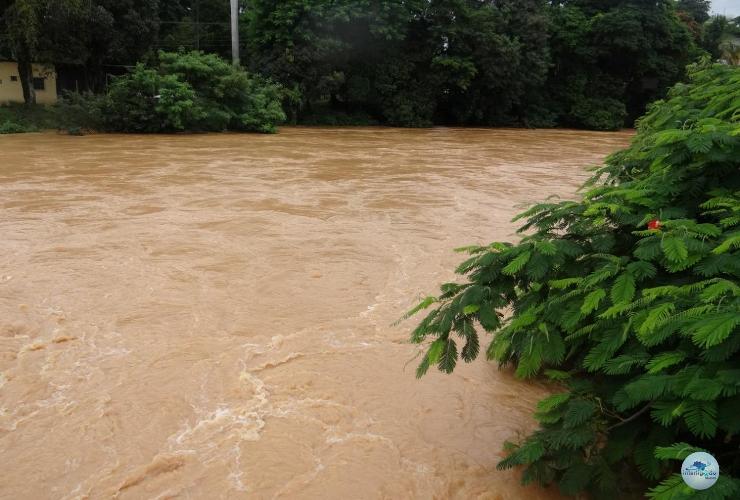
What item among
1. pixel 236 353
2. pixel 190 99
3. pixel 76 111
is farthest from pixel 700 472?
pixel 76 111

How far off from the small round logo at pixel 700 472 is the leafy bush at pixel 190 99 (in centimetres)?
2239

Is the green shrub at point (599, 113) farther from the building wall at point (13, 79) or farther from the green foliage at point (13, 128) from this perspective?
the green foliage at point (13, 128)

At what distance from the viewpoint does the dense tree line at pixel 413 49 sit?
2456 centimetres

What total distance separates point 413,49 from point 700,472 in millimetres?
31875

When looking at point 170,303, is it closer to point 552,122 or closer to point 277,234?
point 277,234

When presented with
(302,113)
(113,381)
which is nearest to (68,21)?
(302,113)

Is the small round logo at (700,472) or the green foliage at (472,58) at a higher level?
the green foliage at (472,58)

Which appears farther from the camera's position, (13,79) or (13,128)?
(13,79)

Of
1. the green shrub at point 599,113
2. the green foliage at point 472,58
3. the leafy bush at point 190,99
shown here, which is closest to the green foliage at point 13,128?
the leafy bush at point 190,99

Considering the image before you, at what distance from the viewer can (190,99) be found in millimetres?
23078

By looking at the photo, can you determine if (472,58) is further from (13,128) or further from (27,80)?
(13,128)

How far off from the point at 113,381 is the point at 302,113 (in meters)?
27.8

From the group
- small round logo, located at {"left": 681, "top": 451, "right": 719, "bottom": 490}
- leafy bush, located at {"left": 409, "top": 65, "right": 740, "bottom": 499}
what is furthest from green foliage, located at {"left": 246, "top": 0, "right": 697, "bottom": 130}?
small round logo, located at {"left": 681, "top": 451, "right": 719, "bottom": 490}

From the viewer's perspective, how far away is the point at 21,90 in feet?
89.1
